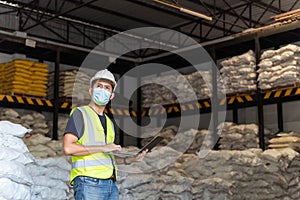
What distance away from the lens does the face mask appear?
377 centimetres

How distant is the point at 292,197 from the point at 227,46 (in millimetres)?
3444

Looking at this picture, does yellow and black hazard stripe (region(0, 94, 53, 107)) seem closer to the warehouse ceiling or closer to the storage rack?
the storage rack

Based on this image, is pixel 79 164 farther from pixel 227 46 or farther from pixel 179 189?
pixel 227 46

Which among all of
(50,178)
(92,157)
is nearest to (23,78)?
(50,178)

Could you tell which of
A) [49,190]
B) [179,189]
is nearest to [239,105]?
[179,189]

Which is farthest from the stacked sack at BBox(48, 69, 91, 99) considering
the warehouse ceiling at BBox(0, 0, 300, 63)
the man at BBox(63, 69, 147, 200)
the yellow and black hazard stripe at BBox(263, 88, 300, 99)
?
the man at BBox(63, 69, 147, 200)

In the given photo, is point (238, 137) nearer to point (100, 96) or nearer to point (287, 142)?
point (287, 142)

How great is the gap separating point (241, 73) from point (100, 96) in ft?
18.9

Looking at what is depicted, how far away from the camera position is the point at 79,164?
12.0 feet

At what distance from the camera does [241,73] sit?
906cm

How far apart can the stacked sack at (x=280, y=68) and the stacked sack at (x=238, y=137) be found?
3.05 feet

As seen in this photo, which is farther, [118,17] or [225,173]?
[118,17]

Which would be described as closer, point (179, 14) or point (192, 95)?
point (192, 95)

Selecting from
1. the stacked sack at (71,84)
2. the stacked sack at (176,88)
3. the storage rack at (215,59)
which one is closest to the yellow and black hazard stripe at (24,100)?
the storage rack at (215,59)
